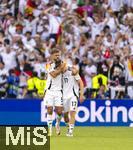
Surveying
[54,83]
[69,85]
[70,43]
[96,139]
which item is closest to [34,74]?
[70,43]

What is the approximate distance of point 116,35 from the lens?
2791cm

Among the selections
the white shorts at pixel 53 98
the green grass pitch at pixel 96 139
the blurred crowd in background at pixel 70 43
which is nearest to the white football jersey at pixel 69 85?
the white shorts at pixel 53 98

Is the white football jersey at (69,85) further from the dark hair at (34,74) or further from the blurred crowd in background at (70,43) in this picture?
the dark hair at (34,74)

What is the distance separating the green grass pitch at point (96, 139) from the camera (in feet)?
58.1

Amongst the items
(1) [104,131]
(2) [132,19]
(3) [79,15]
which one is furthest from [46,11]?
(1) [104,131]

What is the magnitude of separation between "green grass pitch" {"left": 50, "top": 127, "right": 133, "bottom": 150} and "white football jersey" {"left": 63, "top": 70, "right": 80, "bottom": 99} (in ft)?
3.48

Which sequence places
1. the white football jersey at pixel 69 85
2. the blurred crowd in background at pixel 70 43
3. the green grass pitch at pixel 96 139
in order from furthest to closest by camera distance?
1. the blurred crowd in background at pixel 70 43
2. the white football jersey at pixel 69 85
3. the green grass pitch at pixel 96 139

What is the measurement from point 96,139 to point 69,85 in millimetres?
1663

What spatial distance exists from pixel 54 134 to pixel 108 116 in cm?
393

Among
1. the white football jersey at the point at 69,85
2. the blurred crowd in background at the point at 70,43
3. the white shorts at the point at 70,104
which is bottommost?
the white shorts at the point at 70,104

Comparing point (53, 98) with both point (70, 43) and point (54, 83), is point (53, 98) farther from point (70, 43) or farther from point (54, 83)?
point (70, 43)

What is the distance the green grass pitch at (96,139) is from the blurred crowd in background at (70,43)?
2.23 meters

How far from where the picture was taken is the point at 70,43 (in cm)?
2739

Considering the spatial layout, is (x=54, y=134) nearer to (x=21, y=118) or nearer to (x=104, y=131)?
(x=104, y=131)
